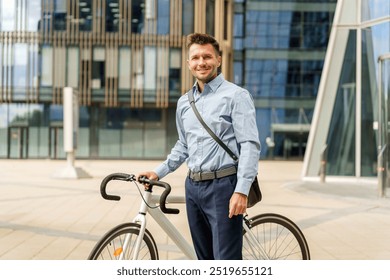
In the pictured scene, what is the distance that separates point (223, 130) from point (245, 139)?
0.16 m

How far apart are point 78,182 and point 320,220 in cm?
997

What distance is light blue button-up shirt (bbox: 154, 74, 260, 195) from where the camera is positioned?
3.35 meters

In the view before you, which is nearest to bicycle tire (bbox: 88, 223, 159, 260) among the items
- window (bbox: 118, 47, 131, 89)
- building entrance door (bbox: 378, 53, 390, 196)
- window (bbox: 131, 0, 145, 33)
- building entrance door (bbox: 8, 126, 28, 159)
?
building entrance door (bbox: 378, 53, 390, 196)

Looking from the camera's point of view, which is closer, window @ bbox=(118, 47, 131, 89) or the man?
the man

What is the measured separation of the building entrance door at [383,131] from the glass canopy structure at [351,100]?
8.51 ft

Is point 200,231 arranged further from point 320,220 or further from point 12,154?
point 12,154

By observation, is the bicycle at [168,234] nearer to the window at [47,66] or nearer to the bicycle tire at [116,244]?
the bicycle tire at [116,244]

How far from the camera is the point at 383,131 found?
13195mm

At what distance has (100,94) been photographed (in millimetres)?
39406

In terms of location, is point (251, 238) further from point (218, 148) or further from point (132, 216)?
point (132, 216)

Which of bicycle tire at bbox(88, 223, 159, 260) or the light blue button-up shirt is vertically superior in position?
the light blue button-up shirt

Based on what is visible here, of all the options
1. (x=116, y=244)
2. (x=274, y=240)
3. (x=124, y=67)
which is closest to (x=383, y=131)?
(x=274, y=240)

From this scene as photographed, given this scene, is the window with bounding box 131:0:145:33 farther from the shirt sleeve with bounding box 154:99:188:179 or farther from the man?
the man

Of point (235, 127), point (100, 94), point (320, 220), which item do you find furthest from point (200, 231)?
point (100, 94)
